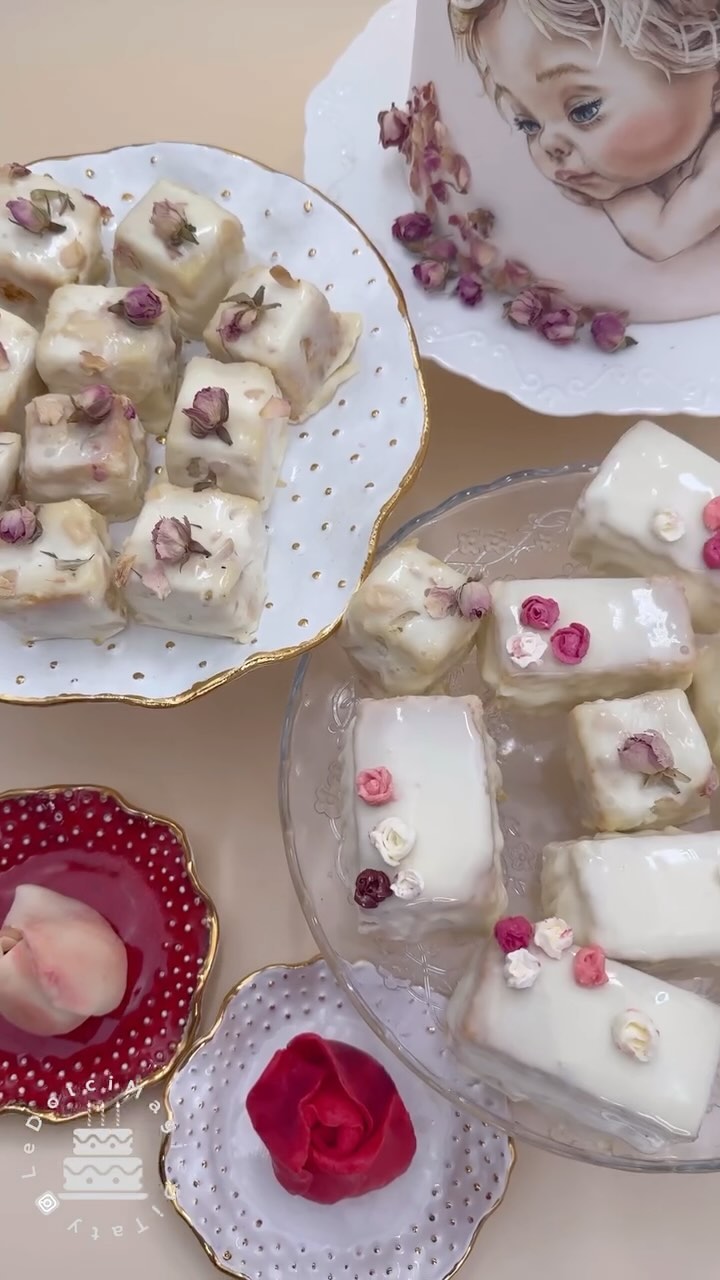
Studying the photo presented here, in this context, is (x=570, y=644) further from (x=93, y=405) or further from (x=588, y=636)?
(x=93, y=405)

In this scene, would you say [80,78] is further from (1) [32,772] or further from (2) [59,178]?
(1) [32,772]

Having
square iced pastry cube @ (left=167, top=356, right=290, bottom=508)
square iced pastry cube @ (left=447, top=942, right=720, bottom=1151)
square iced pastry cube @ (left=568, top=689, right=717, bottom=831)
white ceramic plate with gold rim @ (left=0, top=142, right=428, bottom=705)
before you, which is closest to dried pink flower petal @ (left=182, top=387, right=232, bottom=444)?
square iced pastry cube @ (left=167, top=356, right=290, bottom=508)

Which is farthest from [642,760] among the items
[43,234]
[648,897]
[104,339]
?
[43,234]

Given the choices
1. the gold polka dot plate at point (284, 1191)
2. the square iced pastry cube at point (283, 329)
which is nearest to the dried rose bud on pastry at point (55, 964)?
the gold polka dot plate at point (284, 1191)

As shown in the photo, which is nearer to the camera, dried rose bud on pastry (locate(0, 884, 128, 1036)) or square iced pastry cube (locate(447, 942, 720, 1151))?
square iced pastry cube (locate(447, 942, 720, 1151))

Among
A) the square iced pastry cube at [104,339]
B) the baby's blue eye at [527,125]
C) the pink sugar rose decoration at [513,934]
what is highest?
the baby's blue eye at [527,125]

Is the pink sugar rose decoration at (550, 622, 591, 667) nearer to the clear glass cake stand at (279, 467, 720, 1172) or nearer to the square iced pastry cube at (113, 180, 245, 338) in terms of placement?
the clear glass cake stand at (279, 467, 720, 1172)

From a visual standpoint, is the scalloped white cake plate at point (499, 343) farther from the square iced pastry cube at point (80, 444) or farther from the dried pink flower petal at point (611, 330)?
the square iced pastry cube at point (80, 444)

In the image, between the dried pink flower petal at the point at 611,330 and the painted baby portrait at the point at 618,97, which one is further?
the dried pink flower petal at the point at 611,330
